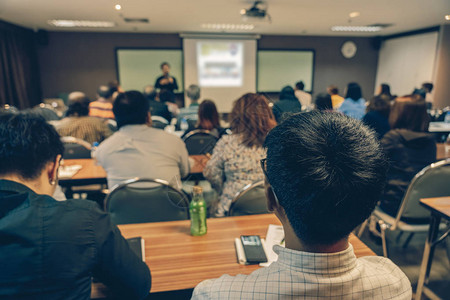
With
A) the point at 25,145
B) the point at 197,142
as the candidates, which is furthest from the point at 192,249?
the point at 197,142

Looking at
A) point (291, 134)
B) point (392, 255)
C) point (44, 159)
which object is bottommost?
point (392, 255)

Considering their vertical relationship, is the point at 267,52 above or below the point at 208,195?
above

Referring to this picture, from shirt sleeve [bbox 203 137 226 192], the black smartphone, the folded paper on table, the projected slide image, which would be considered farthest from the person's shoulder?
the projected slide image

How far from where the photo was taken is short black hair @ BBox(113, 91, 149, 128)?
193 centimetres

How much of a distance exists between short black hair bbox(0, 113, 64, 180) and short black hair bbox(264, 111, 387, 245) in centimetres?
77

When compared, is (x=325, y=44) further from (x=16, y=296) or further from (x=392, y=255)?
(x=16, y=296)

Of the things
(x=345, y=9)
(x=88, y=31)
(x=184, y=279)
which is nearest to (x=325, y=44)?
(x=345, y=9)

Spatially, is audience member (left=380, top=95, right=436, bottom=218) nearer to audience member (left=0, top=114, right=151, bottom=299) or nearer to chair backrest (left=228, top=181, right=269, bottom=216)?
chair backrest (left=228, top=181, right=269, bottom=216)

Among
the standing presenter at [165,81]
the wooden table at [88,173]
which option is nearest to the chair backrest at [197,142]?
the wooden table at [88,173]

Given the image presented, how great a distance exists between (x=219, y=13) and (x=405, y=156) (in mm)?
4291

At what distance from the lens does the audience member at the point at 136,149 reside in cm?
184

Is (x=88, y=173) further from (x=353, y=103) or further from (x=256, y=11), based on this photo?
(x=353, y=103)

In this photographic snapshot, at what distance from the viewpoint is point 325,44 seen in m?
8.87

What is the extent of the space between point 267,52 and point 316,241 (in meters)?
8.49
